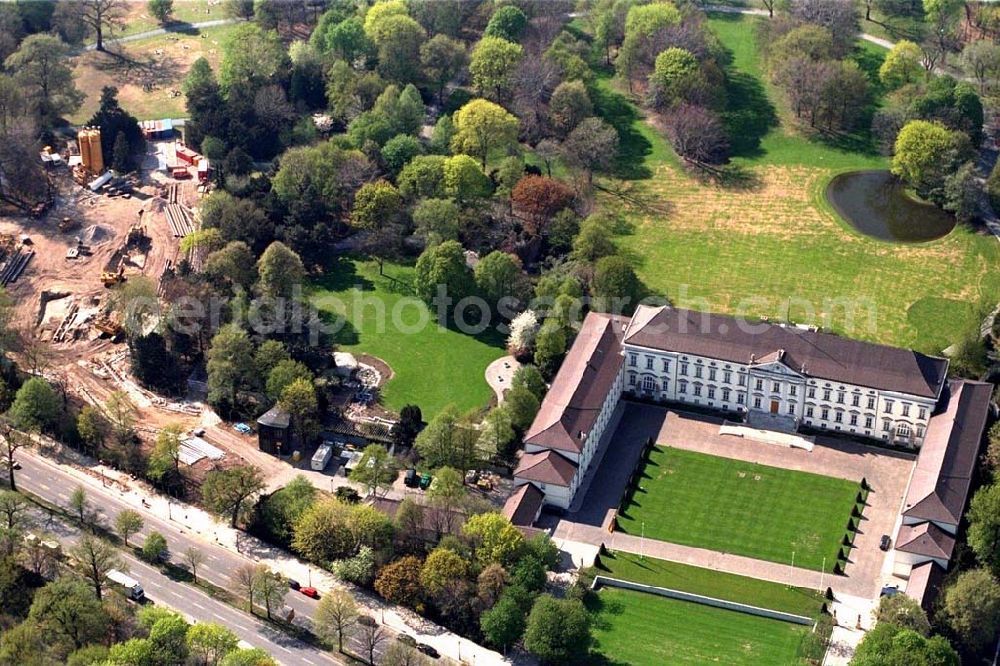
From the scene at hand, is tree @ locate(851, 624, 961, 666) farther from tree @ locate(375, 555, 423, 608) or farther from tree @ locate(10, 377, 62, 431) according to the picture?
tree @ locate(10, 377, 62, 431)

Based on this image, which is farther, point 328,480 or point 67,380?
point 67,380

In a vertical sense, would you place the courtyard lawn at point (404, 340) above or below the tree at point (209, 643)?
below

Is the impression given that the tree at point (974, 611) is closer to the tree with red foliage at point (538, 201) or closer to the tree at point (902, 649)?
the tree at point (902, 649)

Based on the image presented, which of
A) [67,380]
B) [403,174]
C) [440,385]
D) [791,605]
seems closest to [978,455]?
[791,605]

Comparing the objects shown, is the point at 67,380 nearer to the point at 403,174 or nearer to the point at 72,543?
the point at 72,543

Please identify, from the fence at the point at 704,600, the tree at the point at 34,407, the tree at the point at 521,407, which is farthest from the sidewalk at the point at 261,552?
the tree at the point at 521,407

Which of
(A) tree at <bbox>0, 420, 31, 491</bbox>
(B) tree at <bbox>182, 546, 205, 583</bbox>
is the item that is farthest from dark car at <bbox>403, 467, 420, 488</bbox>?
(A) tree at <bbox>0, 420, 31, 491</bbox>
